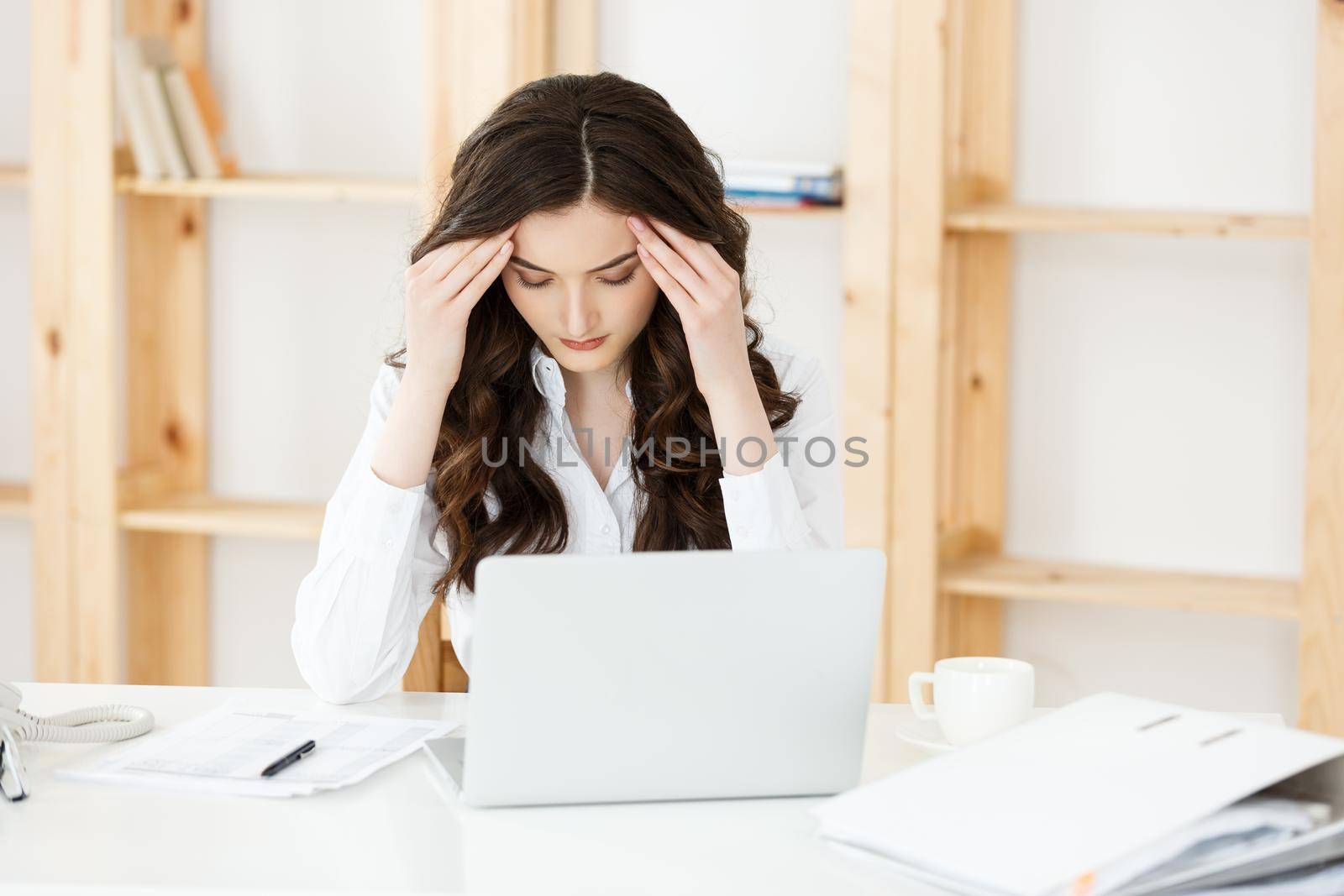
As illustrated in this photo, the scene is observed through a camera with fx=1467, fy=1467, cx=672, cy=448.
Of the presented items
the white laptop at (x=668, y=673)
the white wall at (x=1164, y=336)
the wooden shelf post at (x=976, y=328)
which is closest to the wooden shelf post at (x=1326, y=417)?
the white wall at (x=1164, y=336)

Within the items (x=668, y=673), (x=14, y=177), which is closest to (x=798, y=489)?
(x=668, y=673)

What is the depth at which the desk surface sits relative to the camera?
101cm

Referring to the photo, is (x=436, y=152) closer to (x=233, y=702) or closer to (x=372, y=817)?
(x=233, y=702)

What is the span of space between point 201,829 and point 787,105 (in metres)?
2.07

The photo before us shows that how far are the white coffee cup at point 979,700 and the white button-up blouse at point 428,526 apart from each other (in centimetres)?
44

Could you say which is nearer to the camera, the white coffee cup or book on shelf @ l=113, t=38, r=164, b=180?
the white coffee cup

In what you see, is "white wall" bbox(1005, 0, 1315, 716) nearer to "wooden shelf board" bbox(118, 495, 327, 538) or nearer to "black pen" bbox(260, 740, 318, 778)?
"wooden shelf board" bbox(118, 495, 327, 538)

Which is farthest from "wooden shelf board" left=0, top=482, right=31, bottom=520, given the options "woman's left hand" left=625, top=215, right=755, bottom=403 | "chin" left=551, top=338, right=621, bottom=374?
"woman's left hand" left=625, top=215, right=755, bottom=403

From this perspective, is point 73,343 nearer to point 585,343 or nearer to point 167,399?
point 167,399

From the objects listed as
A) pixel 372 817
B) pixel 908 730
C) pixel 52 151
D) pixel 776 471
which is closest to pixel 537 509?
pixel 776 471

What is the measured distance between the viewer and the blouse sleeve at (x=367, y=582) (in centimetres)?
163

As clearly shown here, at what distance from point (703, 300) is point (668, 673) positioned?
688 mm

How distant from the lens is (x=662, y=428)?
1.90m

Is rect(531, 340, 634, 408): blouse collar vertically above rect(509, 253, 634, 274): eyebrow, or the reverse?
rect(509, 253, 634, 274): eyebrow
